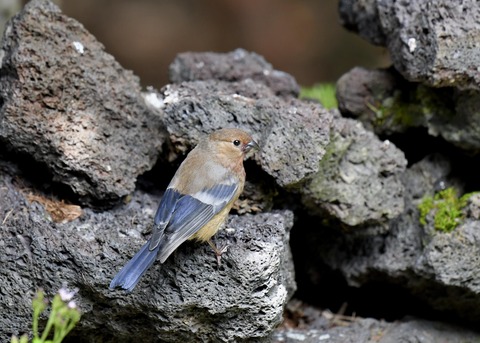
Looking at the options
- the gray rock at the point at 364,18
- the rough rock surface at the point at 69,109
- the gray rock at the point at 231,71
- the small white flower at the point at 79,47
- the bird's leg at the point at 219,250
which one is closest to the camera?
the bird's leg at the point at 219,250

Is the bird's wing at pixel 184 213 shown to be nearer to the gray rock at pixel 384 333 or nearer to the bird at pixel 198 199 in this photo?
the bird at pixel 198 199

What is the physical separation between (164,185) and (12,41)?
47.8 inches

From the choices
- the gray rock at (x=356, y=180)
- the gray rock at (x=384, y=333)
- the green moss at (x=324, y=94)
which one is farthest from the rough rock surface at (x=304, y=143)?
the green moss at (x=324, y=94)

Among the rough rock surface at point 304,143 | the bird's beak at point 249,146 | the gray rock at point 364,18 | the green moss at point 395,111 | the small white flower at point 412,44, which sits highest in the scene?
the gray rock at point 364,18

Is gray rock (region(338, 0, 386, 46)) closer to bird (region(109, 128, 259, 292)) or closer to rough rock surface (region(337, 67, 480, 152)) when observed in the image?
rough rock surface (region(337, 67, 480, 152))

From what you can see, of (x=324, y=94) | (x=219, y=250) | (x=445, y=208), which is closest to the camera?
(x=219, y=250)

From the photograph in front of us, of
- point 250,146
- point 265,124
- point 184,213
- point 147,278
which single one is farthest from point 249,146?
point 147,278

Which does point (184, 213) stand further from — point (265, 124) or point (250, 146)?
point (265, 124)

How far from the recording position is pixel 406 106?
511 cm

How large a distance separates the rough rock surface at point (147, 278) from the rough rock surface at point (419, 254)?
98 cm

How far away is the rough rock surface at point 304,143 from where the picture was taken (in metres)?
4.30

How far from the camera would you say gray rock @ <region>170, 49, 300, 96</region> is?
17.7ft

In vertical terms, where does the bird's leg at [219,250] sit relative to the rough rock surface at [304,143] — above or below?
below

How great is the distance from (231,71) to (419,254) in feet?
5.83
